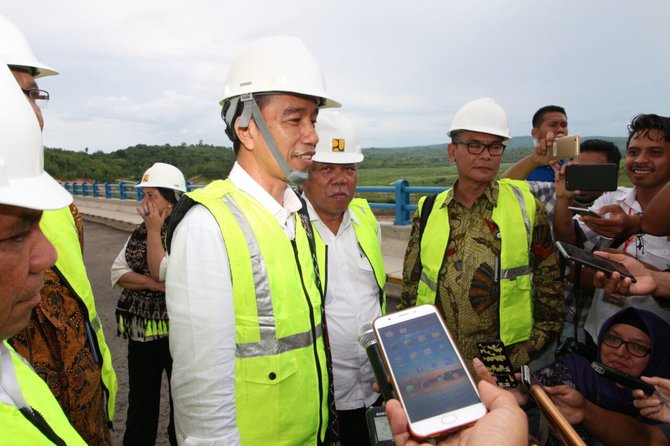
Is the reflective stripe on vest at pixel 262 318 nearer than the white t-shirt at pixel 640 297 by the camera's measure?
Yes

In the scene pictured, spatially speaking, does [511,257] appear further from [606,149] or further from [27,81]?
[27,81]

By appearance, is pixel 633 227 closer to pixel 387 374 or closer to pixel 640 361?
pixel 640 361

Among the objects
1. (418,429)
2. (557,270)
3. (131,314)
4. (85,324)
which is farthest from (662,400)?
(131,314)

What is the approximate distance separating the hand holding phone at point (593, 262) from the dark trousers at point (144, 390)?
2.57m

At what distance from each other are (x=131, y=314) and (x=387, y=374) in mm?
2287

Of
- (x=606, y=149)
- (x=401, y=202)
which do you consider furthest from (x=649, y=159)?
(x=401, y=202)

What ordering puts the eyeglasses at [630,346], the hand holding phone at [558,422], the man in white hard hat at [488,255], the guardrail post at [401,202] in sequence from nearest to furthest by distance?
the hand holding phone at [558,422]
the eyeglasses at [630,346]
the man in white hard hat at [488,255]
the guardrail post at [401,202]

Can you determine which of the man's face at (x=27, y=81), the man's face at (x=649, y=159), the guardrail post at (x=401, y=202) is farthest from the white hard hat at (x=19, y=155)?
the guardrail post at (x=401, y=202)

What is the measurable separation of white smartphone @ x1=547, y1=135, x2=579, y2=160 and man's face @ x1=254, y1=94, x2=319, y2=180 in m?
1.72

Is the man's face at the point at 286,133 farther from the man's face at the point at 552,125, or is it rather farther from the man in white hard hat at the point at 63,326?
the man's face at the point at 552,125

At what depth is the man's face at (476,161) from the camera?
2543mm

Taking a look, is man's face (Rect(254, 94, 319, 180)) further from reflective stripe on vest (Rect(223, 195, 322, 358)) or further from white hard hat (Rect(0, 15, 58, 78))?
white hard hat (Rect(0, 15, 58, 78))

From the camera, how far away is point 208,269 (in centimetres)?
134

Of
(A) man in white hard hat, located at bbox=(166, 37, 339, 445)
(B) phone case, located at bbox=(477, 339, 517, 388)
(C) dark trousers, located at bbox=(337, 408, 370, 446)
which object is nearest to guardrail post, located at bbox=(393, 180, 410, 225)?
(C) dark trousers, located at bbox=(337, 408, 370, 446)
